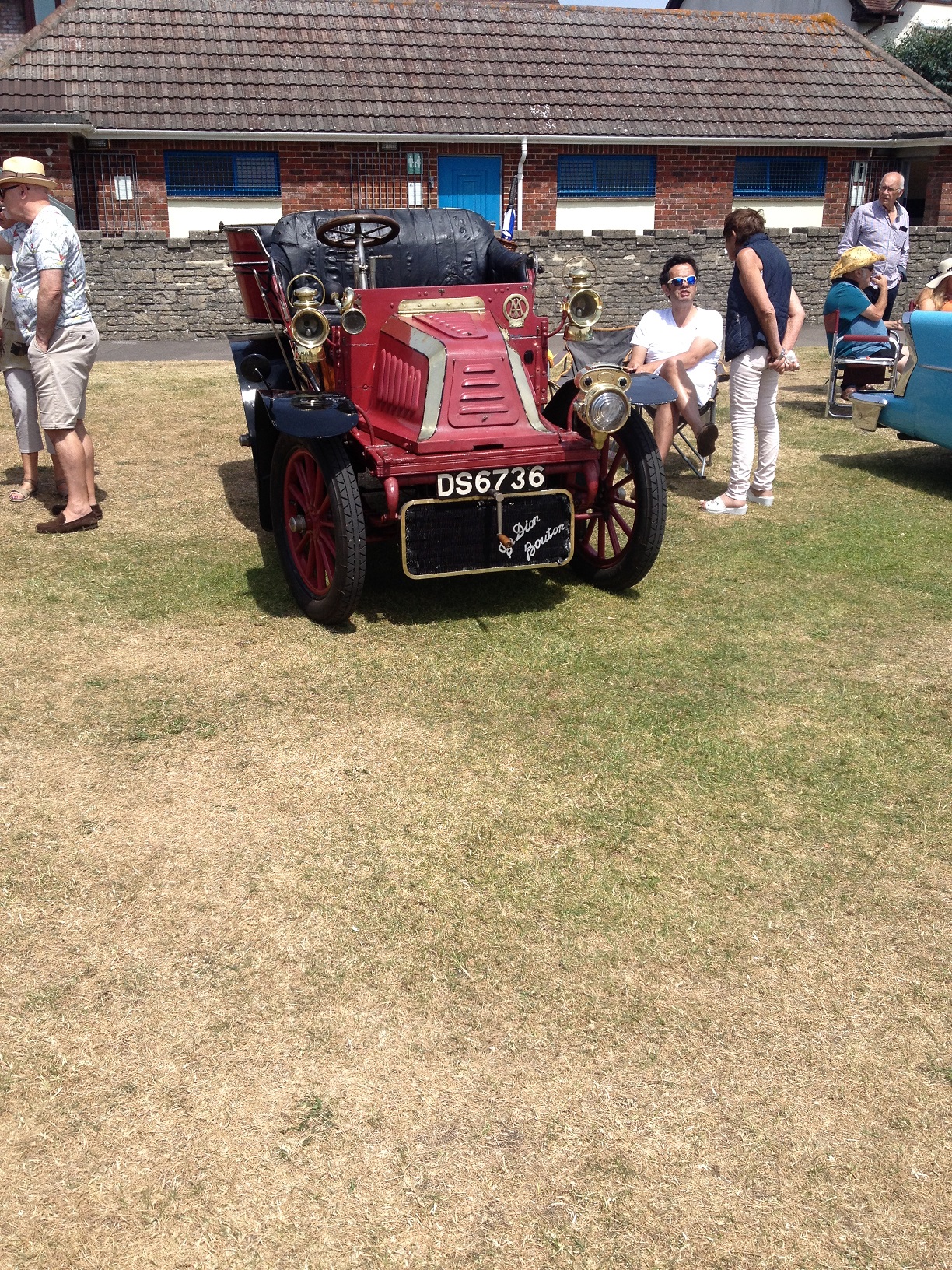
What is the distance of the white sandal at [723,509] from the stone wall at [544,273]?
7733 millimetres

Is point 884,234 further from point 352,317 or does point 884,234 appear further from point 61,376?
point 61,376

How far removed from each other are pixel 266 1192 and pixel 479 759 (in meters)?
1.87

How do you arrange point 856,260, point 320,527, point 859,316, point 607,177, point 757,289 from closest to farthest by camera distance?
point 320,527 < point 757,289 < point 856,260 < point 859,316 < point 607,177

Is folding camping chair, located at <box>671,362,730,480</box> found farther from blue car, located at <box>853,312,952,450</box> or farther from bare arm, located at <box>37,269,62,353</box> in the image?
bare arm, located at <box>37,269,62,353</box>

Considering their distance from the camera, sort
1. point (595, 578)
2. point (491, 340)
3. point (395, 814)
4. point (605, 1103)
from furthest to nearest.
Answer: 1. point (595, 578)
2. point (491, 340)
3. point (395, 814)
4. point (605, 1103)

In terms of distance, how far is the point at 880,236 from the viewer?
10297 mm

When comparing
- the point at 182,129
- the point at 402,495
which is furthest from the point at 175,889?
the point at 182,129

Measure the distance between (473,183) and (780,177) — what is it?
6.11 meters

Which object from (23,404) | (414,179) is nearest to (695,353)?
(23,404)

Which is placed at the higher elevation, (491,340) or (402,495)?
(491,340)

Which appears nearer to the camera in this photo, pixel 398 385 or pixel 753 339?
pixel 398 385

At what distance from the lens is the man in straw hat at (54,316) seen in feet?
19.3

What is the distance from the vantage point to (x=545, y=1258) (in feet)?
7.18

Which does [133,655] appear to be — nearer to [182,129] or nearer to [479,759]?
[479,759]
